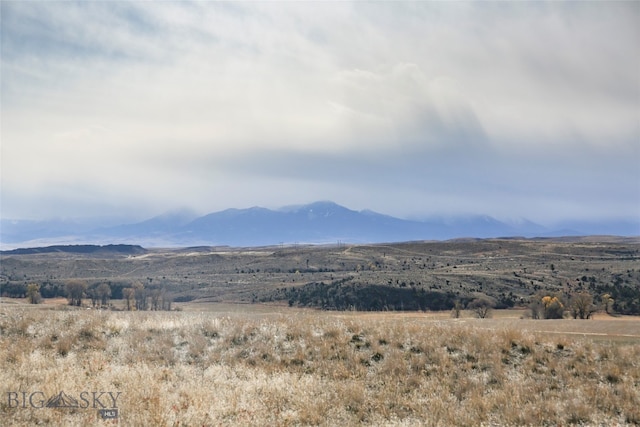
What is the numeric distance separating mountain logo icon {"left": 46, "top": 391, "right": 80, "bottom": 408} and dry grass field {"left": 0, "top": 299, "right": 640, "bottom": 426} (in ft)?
0.12

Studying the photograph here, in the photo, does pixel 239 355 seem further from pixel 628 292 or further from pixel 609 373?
pixel 628 292

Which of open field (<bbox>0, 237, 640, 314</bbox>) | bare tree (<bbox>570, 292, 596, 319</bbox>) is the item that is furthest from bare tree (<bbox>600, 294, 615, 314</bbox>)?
bare tree (<bbox>570, 292, 596, 319</bbox>)

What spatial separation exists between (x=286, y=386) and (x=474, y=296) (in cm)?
4812

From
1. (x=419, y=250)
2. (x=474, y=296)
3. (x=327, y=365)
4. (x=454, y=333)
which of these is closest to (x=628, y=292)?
(x=474, y=296)

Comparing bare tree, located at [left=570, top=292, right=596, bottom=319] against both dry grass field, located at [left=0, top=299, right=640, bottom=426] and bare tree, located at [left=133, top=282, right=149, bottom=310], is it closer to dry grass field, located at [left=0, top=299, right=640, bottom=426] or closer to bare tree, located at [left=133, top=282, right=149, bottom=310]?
dry grass field, located at [left=0, top=299, right=640, bottom=426]

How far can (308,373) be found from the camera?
36.9ft

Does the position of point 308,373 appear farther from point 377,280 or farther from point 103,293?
point 377,280

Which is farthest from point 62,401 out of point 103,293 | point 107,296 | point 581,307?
point 107,296

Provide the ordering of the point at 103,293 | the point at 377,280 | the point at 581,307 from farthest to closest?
1. the point at 377,280
2. the point at 103,293
3. the point at 581,307

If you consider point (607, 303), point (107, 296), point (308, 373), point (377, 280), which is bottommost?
point (607, 303)

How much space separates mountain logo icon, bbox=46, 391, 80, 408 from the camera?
873cm

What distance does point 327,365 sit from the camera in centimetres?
1152

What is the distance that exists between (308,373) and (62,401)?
17.6 ft

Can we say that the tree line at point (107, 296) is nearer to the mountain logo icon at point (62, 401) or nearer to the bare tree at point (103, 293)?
the bare tree at point (103, 293)
